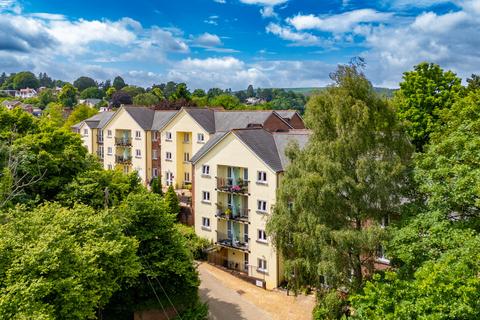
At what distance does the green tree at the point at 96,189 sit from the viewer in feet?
83.6

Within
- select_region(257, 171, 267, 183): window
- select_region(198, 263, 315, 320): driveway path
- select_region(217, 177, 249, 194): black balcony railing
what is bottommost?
select_region(198, 263, 315, 320): driveway path

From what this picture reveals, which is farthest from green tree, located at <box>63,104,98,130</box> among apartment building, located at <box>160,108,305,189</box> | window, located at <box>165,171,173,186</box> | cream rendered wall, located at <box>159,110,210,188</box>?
window, located at <box>165,171,173,186</box>

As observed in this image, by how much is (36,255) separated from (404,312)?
12.7 metres

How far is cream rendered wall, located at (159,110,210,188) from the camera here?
146 ft

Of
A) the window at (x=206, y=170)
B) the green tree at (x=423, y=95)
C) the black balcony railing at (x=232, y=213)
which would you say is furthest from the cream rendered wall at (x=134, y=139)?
the green tree at (x=423, y=95)

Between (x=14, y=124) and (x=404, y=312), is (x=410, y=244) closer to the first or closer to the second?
(x=404, y=312)

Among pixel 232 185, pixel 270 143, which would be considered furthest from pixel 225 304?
pixel 270 143

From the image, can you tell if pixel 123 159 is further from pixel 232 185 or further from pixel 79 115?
pixel 79 115

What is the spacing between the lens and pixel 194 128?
4425 cm

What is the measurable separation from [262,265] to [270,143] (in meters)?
9.86

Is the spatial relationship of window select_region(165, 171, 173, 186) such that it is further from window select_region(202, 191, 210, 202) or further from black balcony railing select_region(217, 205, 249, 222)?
black balcony railing select_region(217, 205, 249, 222)

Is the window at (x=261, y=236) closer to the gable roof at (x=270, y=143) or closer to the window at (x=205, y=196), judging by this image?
the gable roof at (x=270, y=143)

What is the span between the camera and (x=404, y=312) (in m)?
12.8

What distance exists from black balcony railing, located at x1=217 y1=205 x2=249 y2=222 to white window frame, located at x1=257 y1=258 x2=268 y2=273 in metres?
3.57
